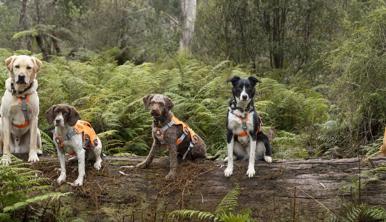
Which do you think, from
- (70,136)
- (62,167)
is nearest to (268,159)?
(70,136)

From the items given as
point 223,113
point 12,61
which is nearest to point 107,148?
point 223,113

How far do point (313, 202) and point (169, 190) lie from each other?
183cm

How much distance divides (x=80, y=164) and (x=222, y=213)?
6.48 ft

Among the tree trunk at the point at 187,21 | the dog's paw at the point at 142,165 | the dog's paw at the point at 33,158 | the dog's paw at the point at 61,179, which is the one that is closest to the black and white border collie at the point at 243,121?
the dog's paw at the point at 142,165

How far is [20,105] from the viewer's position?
7.12m

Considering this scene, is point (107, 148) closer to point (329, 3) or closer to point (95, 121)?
point (95, 121)

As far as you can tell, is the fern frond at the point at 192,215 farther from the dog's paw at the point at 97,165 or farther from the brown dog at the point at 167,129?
the dog's paw at the point at 97,165

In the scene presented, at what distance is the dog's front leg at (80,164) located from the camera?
657cm

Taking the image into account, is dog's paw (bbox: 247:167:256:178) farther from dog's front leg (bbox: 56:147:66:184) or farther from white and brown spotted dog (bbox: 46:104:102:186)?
dog's front leg (bbox: 56:147:66:184)

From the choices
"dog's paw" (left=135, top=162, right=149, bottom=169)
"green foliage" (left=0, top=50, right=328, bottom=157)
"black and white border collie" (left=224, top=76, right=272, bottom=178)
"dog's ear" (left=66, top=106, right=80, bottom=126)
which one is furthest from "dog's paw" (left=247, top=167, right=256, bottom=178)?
"green foliage" (left=0, top=50, right=328, bottom=157)

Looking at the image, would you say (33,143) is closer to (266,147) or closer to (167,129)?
(167,129)

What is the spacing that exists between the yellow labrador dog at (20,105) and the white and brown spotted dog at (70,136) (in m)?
0.72

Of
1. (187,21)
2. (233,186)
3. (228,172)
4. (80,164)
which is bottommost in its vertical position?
(233,186)

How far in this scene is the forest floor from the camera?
6.27m
